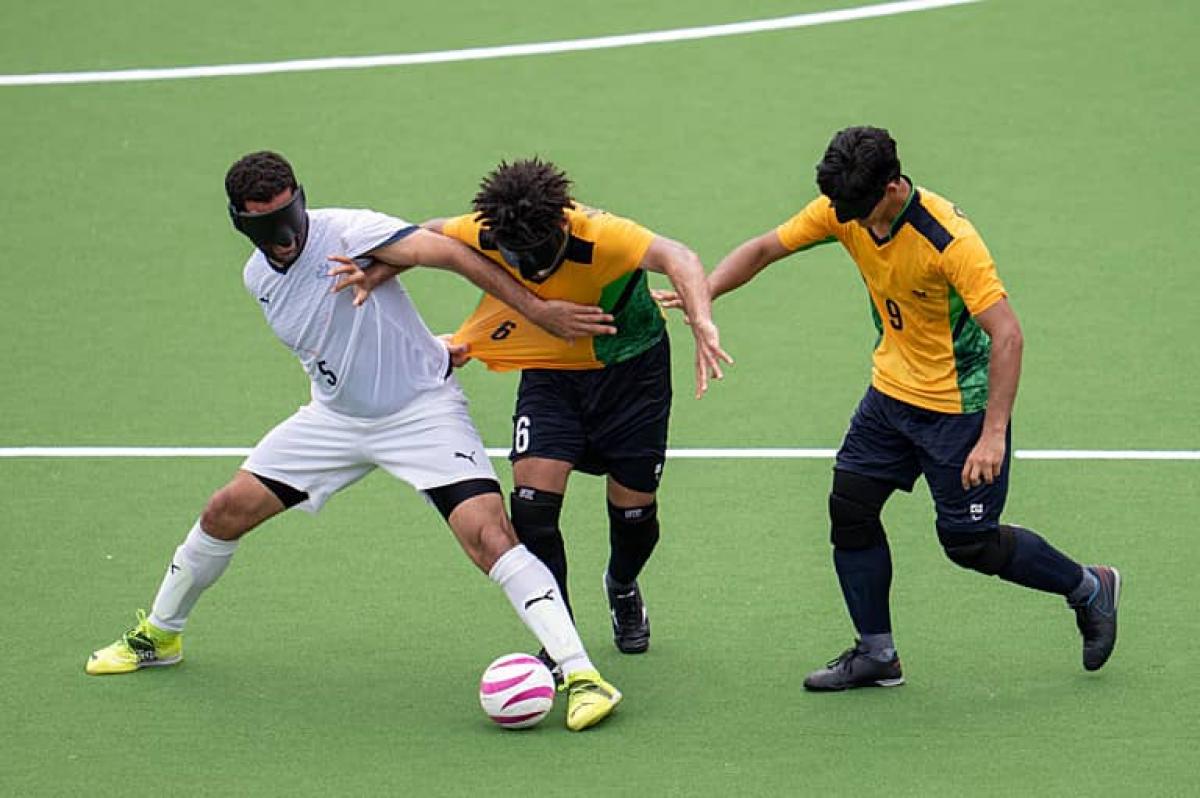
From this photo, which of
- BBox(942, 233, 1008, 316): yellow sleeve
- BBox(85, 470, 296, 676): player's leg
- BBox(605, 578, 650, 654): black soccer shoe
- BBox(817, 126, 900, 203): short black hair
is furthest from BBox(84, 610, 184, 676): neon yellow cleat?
BBox(942, 233, 1008, 316): yellow sleeve

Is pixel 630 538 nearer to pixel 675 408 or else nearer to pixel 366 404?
pixel 366 404

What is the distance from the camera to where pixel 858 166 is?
7.16 metres

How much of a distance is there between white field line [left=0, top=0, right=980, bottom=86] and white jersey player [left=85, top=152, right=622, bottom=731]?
759 cm

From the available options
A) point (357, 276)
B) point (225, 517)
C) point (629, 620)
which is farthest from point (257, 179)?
point (629, 620)

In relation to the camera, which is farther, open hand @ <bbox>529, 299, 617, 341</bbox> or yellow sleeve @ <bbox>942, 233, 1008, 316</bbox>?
open hand @ <bbox>529, 299, 617, 341</bbox>

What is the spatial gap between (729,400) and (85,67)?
22.3 feet

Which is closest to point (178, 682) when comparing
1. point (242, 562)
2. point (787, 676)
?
point (242, 562)

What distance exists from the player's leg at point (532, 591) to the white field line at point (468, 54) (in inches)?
323

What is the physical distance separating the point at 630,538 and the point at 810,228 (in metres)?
1.46

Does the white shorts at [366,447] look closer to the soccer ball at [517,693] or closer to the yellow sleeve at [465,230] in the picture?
the yellow sleeve at [465,230]

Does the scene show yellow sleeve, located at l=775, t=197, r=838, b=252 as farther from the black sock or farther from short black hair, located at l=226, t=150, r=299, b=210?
short black hair, located at l=226, t=150, r=299, b=210

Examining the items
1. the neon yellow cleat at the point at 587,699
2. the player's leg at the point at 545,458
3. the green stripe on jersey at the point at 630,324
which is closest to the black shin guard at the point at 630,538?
the player's leg at the point at 545,458

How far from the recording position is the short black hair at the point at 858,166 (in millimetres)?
7168

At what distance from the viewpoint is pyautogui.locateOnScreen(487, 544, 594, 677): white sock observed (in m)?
7.55
